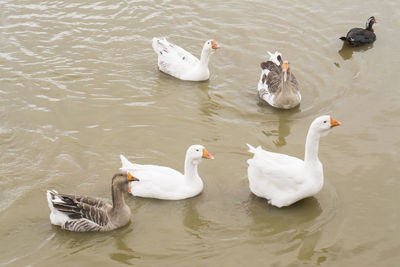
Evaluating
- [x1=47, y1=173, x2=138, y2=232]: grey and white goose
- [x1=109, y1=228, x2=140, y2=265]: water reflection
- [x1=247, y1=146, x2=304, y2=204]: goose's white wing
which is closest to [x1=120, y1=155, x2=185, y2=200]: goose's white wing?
[x1=47, y1=173, x2=138, y2=232]: grey and white goose

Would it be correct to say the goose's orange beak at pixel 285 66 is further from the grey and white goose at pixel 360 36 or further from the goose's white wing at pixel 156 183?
the goose's white wing at pixel 156 183

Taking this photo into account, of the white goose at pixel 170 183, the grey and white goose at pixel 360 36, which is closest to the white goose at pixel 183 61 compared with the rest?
the grey and white goose at pixel 360 36

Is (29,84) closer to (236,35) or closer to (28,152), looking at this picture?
(28,152)

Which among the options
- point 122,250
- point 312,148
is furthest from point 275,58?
point 122,250

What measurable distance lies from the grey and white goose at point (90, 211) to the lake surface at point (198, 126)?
150 millimetres

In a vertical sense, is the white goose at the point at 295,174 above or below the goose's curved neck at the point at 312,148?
below

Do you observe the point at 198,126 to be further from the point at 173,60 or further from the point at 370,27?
the point at 370,27

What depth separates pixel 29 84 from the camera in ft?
38.2

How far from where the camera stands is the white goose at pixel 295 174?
8172mm

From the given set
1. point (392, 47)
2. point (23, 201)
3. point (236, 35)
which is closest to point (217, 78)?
point (236, 35)

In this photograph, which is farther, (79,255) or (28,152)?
(28,152)

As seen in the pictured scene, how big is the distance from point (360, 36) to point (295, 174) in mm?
6103

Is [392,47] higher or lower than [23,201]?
higher

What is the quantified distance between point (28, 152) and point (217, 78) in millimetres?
4434
